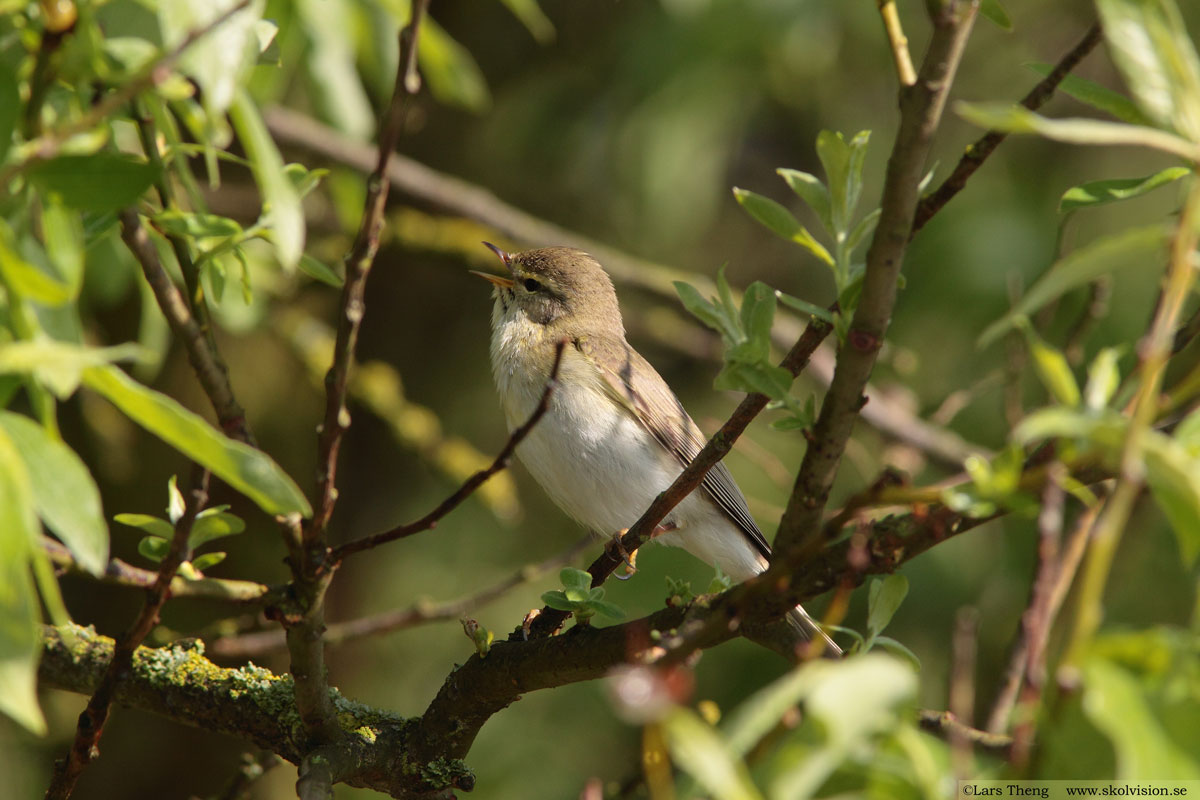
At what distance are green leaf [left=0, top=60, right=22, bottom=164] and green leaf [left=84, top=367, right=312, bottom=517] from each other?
316mm

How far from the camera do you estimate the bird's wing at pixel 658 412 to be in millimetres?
4340

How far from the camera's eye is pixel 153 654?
8.85ft

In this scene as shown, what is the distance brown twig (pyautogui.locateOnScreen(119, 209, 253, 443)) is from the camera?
78.9 inches

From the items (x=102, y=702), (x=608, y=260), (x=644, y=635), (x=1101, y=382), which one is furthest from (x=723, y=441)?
(x=608, y=260)

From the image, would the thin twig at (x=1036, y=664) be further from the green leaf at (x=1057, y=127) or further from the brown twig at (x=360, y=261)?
the brown twig at (x=360, y=261)

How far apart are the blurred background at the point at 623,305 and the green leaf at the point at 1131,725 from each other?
288 cm

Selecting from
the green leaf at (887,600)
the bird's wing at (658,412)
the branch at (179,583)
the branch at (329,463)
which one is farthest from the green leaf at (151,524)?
the bird's wing at (658,412)

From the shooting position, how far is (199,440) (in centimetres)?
121

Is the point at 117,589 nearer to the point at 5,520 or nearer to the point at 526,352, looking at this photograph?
the point at 526,352

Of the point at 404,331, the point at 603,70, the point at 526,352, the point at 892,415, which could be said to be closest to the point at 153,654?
the point at 526,352

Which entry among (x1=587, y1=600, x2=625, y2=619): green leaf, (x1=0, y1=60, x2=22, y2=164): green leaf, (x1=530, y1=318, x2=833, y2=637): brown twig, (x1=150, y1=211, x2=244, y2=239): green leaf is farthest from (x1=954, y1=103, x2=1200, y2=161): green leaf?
(x1=587, y1=600, x2=625, y2=619): green leaf

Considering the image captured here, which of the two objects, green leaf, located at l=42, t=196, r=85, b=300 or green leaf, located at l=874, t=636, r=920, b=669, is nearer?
green leaf, located at l=42, t=196, r=85, b=300

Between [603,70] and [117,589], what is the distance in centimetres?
407

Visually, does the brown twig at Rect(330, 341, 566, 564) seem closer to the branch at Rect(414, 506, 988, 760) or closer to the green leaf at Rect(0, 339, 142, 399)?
the branch at Rect(414, 506, 988, 760)
